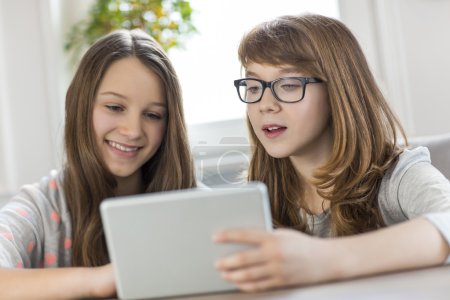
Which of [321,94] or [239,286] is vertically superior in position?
[321,94]

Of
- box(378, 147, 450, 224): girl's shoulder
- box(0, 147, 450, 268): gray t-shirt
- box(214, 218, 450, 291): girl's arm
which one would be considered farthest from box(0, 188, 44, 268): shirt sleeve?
box(378, 147, 450, 224): girl's shoulder

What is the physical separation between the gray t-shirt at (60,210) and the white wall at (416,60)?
3.23 ft

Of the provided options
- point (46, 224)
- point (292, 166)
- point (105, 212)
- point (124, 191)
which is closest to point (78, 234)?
point (46, 224)

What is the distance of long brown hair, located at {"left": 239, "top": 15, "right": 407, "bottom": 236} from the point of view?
4.68ft

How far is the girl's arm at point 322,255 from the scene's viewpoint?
31.3 inches

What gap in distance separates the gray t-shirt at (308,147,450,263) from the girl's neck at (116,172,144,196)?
50 cm

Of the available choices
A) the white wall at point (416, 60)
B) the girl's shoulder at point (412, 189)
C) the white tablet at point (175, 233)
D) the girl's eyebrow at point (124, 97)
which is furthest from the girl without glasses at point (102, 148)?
the white wall at point (416, 60)

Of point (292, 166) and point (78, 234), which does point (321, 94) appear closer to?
point (292, 166)

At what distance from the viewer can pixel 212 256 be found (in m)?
0.82

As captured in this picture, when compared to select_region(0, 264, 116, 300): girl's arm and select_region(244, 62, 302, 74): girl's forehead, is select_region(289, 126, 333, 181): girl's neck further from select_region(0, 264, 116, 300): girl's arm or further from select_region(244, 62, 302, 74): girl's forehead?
select_region(0, 264, 116, 300): girl's arm

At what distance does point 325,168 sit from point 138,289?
70 cm

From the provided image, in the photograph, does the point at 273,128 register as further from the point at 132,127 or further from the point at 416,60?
the point at 416,60

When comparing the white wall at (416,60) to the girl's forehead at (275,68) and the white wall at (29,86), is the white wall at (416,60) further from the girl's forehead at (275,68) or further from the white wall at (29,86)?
the white wall at (29,86)

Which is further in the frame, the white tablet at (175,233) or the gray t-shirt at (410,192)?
the gray t-shirt at (410,192)
